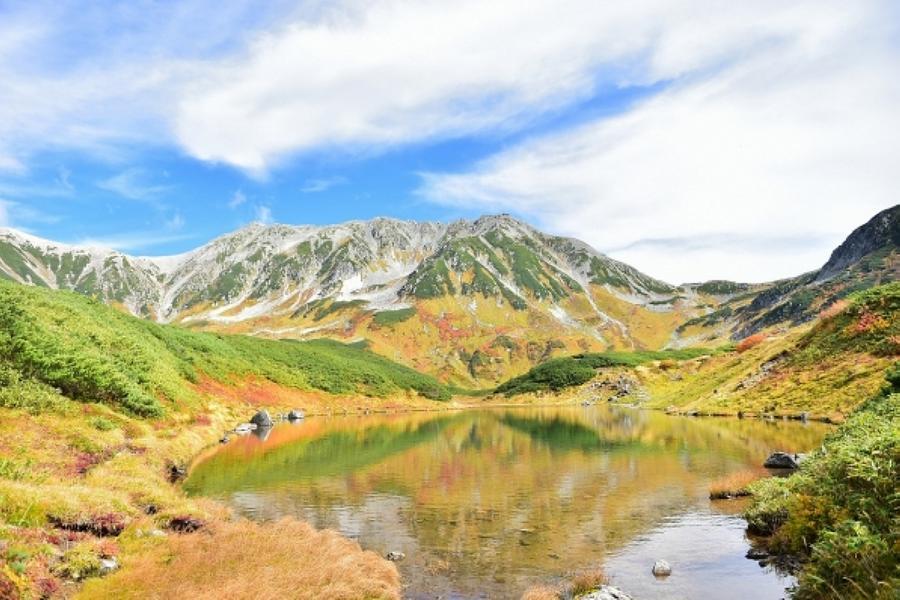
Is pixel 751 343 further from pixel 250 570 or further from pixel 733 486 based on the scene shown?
pixel 250 570

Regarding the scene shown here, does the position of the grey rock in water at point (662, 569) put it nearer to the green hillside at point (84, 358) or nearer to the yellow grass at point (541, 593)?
the yellow grass at point (541, 593)

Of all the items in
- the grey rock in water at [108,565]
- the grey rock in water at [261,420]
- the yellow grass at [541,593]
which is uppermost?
the grey rock in water at [108,565]

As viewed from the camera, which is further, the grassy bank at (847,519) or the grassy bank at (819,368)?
the grassy bank at (819,368)

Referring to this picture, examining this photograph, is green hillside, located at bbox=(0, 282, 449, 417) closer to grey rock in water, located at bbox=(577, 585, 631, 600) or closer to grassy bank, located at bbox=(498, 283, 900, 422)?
grey rock in water, located at bbox=(577, 585, 631, 600)

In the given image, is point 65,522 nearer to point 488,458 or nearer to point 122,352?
point 488,458

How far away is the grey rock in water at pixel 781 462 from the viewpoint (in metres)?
43.4

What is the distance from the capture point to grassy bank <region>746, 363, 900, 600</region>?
48.7 feet

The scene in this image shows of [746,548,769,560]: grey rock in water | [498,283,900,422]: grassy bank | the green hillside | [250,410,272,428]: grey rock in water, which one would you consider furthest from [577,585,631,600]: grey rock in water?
[250,410,272,428]: grey rock in water

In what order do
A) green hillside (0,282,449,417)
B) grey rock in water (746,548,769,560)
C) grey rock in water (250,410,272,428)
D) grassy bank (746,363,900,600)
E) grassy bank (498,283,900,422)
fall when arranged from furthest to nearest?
grey rock in water (250,410,272,428) → grassy bank (498,283,900,422) → green hillside (0,282,449,417) → grey rock in water (746,548,769,560) → grassy bank (746,363,900,600)

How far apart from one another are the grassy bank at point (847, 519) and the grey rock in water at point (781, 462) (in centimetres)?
1710

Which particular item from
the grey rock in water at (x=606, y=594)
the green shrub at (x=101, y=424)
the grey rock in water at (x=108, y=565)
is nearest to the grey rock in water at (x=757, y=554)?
the grey rock in water at (x=606, y=594)

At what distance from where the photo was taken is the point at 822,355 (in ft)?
274

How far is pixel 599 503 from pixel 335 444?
155 ft

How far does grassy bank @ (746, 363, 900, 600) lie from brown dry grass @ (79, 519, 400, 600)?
14.3 metres
